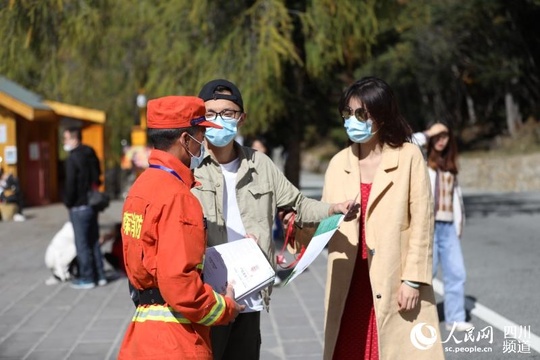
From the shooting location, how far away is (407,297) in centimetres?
392

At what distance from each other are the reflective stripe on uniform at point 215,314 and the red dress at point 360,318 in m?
1.24

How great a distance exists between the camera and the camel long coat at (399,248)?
12.9 ft

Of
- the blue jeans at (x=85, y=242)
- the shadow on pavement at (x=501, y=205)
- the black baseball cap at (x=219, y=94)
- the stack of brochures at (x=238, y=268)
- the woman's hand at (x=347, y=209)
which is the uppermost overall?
the black baseball cap at (x=219, y=94)

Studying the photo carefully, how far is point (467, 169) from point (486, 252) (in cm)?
2492

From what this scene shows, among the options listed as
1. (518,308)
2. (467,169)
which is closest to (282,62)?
(518,308)

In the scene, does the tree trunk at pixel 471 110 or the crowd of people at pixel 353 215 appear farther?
the tree trunk at pixel 471 110

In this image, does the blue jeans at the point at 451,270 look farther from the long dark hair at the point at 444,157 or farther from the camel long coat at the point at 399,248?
the camel long coat at the point at 399,248

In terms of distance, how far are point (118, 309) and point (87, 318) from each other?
1.52 feet

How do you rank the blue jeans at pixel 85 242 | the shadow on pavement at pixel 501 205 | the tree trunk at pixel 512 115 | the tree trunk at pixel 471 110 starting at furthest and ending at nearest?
1. the tree trunk at pixel 471 110
2. the tree trunk at pixel 512 115
3. the shadow on pavement at pixel 501 205
4. the blue jeans at pixel 85 242

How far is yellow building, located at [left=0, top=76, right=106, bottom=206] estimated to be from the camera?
72.5 ft

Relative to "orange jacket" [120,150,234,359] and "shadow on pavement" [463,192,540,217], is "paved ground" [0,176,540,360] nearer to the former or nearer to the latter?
"orange jacket" [120,150,234,359]

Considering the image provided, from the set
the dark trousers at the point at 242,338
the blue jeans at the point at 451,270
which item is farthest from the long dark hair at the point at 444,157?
the dark trousers at the point at 242,338

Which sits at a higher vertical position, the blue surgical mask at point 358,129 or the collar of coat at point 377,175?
the blue surgical mask at point 358,129

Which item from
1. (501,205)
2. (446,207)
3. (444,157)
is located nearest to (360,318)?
(446,207)
